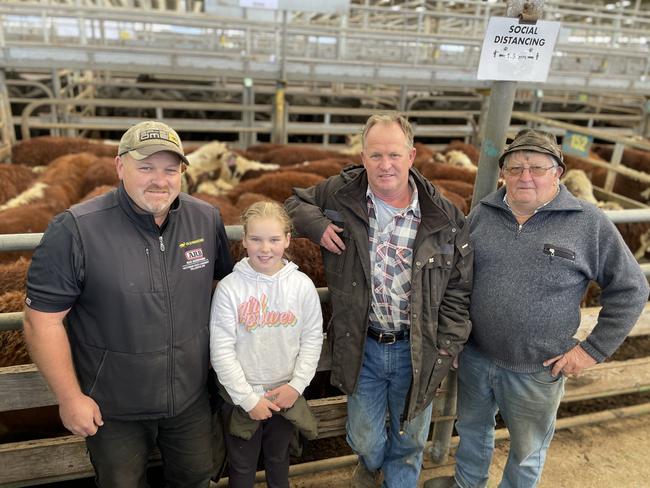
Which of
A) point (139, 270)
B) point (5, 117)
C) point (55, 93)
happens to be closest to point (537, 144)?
point (139, 270)

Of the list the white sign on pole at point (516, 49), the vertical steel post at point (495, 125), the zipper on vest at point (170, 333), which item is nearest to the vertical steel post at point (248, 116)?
the vertical steel post at point (495, 125)

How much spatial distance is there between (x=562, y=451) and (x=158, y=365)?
2969mm

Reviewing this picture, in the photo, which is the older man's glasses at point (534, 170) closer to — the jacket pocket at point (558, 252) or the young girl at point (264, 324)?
the jacket pocket at point (558, 252)

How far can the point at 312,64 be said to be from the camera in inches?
344

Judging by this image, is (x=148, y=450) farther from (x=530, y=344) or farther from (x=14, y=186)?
(x=14, y=186)

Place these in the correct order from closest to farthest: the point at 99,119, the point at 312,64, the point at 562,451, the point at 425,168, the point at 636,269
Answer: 1. the point at 636,269
2. the point at 562,451
3. the point at 425,168
4. the point at 312,64
5. the point at 99,119

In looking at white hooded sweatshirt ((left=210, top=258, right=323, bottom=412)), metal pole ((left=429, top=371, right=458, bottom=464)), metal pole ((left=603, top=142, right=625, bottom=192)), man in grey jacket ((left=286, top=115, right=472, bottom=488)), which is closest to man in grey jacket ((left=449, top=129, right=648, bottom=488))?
man in grey jacket ((left=286, top=115, right=472, bottom=488))

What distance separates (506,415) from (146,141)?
216 cm

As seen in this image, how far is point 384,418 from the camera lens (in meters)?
2.62

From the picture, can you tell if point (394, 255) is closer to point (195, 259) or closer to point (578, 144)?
point (195, 259)

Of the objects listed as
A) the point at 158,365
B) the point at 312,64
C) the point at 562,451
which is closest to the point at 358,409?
the point at 158,365

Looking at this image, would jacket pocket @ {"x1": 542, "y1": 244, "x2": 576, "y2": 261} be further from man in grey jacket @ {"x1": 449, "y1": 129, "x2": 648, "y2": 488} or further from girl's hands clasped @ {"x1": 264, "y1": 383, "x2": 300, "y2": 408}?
girl's hands clasped @ {"x1": 264, "y1": 383, "x2": 300, "y2": 408}

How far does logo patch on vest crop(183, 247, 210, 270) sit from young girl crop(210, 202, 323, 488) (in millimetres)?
124

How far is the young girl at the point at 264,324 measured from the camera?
6.90 feet
